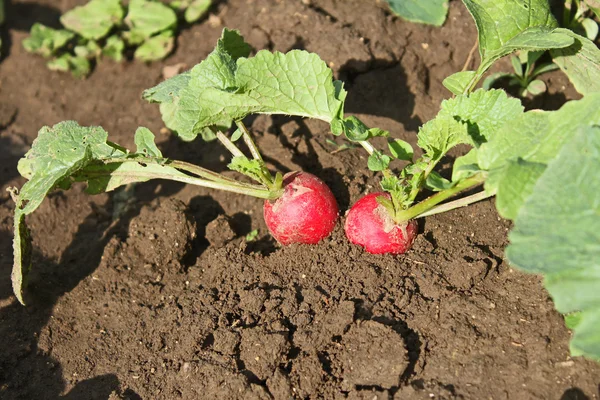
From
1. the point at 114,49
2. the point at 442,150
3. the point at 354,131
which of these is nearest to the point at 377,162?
the point at 354,131

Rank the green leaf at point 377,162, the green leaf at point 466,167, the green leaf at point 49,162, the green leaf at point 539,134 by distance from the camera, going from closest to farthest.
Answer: the green leaf at point 539,134 < the green leaf at point 466,167 < the green leaf at point 377,162 < the green leaf at point 49,162

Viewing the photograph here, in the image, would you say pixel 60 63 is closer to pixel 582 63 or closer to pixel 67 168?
pixel 67 168

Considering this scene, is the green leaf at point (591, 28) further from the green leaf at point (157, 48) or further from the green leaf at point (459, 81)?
the green leaf at point (157, 48)

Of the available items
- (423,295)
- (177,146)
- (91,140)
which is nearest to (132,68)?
(177,146)

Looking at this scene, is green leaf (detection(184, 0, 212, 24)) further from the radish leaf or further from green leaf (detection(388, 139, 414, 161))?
green leaf (detection(388, 139, 414, 161))

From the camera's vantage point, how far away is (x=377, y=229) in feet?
8.61

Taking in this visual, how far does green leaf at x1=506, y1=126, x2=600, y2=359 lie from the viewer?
6.08 ft

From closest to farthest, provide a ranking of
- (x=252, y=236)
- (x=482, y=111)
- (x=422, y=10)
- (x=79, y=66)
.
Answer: (x=482, y=111) < (x=252, y=236) < (x=422, y=10) < (x=79, y=66)

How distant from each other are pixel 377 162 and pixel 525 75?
1.20 metres

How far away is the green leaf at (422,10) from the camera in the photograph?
3.42 metres

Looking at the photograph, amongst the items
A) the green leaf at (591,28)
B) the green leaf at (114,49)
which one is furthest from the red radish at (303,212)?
the green leaf at (114,49)

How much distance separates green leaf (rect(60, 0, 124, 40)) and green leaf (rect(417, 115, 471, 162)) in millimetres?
2574

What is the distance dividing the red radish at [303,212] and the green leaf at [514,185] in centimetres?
92

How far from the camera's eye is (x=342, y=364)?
237cm
